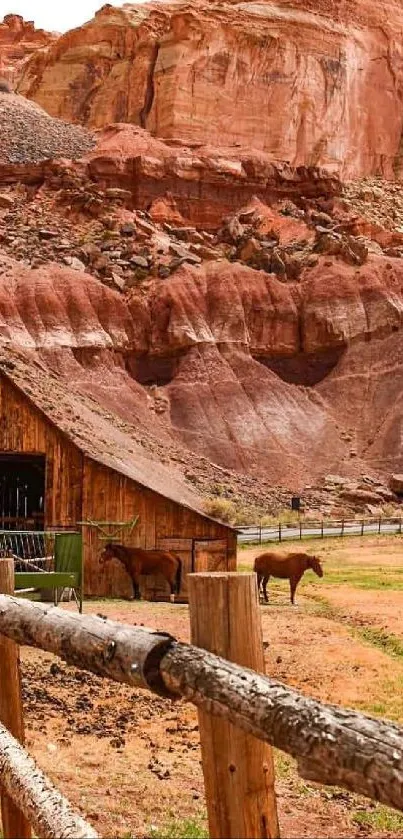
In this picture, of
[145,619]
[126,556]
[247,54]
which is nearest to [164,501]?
[126,556]

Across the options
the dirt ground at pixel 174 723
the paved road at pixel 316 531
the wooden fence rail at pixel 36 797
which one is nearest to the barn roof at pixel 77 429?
the dirt ground at pixel 174 723

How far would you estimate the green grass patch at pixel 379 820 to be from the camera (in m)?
7.36

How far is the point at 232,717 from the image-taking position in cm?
360

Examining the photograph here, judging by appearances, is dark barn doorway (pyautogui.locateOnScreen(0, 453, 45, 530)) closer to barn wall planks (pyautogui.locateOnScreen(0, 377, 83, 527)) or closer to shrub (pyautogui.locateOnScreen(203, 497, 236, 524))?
barn wall planks (pyautogui.locateOnScreen(0, 377, 83, 527))

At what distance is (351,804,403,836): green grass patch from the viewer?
7.36m

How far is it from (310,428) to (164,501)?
4375cm

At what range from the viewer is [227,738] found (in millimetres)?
3814

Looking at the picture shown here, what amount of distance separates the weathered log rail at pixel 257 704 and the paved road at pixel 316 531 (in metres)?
33.7

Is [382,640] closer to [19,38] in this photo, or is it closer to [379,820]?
[379,820]

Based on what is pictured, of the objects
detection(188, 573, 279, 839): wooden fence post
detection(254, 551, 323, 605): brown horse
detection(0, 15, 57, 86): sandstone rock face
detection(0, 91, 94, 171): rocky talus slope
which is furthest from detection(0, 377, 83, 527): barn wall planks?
detection(0, 15, 57, 86): sandstone rock face

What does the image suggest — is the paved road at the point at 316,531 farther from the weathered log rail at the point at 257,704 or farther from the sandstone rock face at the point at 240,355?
the weathered log rail at the point at 257,704

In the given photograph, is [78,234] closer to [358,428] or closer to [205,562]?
[358,428]

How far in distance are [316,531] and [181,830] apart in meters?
37.0

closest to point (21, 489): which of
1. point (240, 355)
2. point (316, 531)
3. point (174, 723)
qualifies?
point (174, 723)
